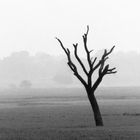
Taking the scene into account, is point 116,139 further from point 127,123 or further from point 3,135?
point 127,123

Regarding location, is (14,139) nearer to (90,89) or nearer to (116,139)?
(116,139)

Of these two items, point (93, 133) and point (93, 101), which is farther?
point (93, 101)

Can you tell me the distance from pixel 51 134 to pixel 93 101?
7.11 m

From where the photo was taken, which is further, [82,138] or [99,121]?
[99,121]

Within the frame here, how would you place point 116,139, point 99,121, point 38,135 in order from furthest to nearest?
point 99,121 → point 38,135 → point 116,139

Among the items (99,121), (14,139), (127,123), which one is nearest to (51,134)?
(14,139)

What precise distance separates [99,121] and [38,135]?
7253mm

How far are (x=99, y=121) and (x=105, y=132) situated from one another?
5704 mm

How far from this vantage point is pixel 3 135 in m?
30.1

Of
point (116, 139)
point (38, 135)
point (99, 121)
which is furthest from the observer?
point (99, 121)

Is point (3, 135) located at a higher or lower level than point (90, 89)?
lower

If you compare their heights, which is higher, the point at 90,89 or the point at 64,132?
the point at 90,89

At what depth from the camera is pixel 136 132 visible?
99.1 feet

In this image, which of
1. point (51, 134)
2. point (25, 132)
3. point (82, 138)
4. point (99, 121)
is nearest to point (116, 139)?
point (82, 138)
